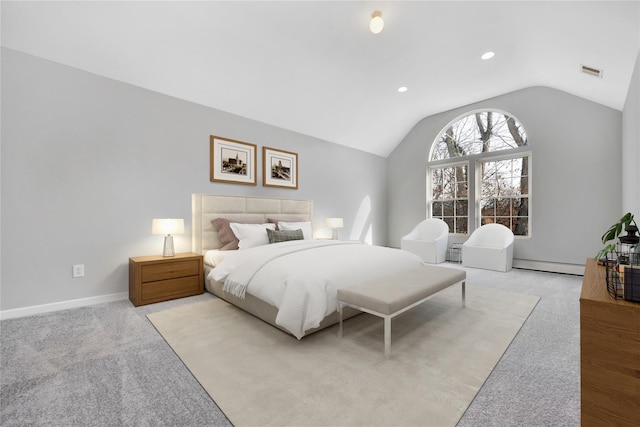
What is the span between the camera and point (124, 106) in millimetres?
3080

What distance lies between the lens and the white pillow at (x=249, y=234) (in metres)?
3.42

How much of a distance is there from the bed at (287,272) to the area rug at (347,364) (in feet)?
0.59

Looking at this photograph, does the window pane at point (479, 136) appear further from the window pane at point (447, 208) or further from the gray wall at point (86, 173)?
the gray wall at point (86, 173)

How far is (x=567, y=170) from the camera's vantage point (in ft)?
14.2

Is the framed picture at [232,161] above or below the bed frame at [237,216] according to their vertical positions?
above

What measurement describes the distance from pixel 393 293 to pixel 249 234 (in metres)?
2.13

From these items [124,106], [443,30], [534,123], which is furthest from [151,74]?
[534,123]

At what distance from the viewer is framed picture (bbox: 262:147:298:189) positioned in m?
4.38

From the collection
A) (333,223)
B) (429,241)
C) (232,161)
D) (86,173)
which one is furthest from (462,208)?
(86,173)

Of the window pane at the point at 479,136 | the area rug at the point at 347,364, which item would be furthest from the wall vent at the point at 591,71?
the area rug at the point at 347,364

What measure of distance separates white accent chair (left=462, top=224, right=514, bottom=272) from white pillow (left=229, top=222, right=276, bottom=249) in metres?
3.58

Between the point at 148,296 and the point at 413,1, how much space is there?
409 centimetres

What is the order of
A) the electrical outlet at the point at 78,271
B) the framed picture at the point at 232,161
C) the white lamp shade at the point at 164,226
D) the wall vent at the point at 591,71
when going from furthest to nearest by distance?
1. the framed picture at the point at 232,161
2. the wall vent at the point at 591,71
3. the white lamp shade at the point at 164,226
4. the electrical outlet at the point at 78,271

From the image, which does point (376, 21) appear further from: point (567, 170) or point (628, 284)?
point (567, 170)
